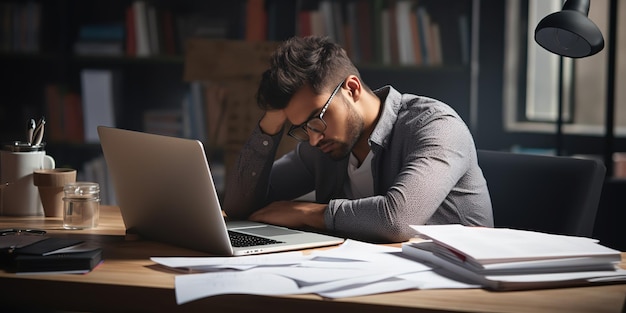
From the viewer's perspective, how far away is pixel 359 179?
225 cm

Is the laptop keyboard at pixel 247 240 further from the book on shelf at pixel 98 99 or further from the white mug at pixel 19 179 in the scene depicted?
the book on shelf at pixel 98 99

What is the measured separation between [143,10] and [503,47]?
162cm

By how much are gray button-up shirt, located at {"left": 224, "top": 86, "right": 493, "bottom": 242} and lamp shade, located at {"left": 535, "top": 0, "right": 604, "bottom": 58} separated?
30cm

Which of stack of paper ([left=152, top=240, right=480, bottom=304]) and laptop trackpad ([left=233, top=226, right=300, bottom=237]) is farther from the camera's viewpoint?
laptop trackpad ([left=233, top=226, right=300, bottom=237])

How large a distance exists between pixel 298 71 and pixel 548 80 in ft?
6.71

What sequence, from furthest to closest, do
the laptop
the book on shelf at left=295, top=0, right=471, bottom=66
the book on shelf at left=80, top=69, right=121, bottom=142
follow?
the book on shelf at left=80, top=69, right=121, bottom=142 → the book on shelf at left=295, top=0, right=471, bottom=66 → the laptop

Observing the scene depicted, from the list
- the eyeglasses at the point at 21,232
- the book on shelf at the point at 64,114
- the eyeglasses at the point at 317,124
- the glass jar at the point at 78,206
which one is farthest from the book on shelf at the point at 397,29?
the eyeglasses at the point at 21,232

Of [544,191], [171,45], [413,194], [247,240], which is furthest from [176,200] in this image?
[171,45]

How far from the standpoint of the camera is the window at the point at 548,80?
3.67 metres

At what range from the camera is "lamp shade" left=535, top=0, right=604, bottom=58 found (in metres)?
1.79

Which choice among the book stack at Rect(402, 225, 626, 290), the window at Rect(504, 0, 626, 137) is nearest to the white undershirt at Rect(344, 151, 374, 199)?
the book stack at Rect(402, 225, 626, 290)

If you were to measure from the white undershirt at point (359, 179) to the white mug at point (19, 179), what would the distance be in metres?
0.79

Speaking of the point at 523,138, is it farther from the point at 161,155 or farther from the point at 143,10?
the point at 161,155

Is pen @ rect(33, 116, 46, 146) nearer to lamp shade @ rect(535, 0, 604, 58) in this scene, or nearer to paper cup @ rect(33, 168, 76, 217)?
paper cup @ rect(33, 168, 76, 217)
